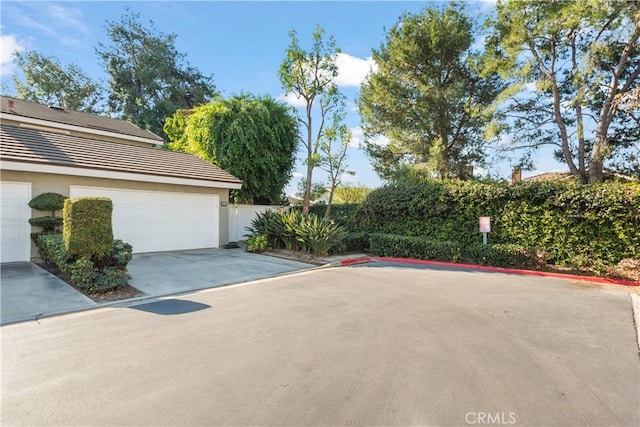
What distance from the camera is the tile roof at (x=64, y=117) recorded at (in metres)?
15.7

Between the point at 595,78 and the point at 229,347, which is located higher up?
the point at 595,78

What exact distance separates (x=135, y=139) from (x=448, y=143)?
1810 centimetres

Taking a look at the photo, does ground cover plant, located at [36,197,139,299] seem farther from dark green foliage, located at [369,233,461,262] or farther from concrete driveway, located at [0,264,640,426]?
dark green foliage, located at [369,233,461,262]

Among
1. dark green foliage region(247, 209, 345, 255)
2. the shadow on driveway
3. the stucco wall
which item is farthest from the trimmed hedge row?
the shadow on driveway

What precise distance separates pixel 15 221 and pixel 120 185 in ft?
8.84

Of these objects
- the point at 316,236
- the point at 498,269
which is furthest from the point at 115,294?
the point at 498,269

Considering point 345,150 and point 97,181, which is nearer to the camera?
point 97,181

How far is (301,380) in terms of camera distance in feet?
10.4

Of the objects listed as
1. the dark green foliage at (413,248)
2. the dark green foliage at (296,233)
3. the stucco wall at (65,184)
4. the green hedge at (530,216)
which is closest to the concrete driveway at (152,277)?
the dark green foliage at (296,233)

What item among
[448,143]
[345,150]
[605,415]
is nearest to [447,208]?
[345,150]

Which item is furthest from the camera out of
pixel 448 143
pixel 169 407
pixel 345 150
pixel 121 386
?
pixel 448 143

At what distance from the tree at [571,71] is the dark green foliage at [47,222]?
16.5 metres

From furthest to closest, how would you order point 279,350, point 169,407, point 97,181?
point 97,181
point 279,350
point 169,407

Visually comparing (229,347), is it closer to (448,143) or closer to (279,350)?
(279,350)
